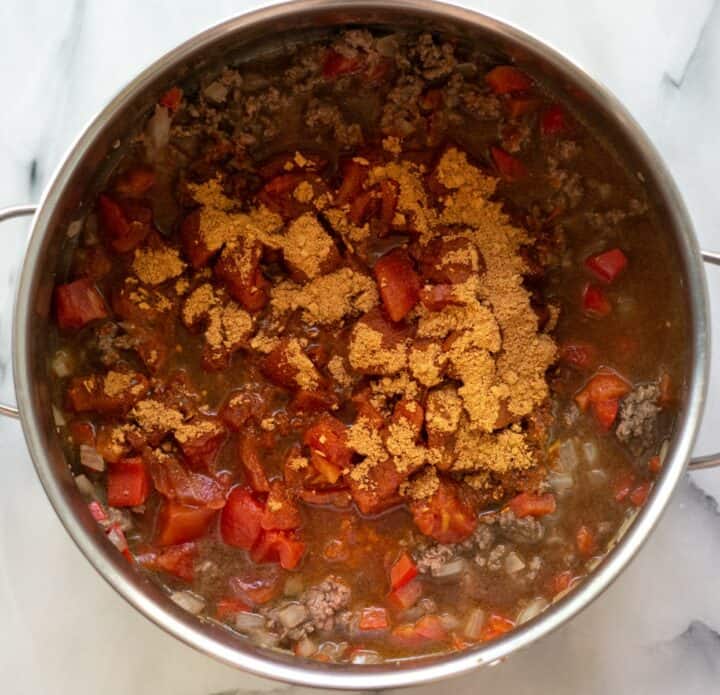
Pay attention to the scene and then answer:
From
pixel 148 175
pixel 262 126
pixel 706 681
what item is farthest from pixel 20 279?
pixel 706 681

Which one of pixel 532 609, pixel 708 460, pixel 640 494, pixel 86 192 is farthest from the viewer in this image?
pixel 532 609

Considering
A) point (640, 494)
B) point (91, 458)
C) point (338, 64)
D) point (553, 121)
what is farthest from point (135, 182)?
point (640, 494)

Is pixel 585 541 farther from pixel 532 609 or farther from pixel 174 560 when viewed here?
pixel 174 560

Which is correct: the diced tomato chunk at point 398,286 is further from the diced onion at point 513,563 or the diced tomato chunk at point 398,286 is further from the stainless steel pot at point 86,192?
the diced onion at point 513,563

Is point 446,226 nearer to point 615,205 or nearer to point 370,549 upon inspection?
point 615,205

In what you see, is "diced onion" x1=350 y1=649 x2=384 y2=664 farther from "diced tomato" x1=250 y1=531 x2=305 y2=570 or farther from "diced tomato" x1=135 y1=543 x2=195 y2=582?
"diced tomato" x1=135 y1=543 x2=195 y2=582

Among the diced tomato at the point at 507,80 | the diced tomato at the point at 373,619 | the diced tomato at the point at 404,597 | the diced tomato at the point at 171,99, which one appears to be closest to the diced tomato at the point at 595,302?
the diced tomato at the point at 507,80
